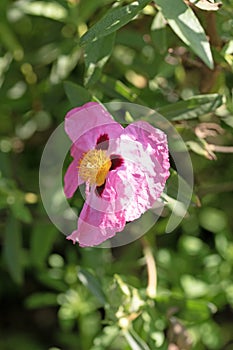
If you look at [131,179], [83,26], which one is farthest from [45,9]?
[131,179]

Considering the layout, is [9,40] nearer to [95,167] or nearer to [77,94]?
[77,94]

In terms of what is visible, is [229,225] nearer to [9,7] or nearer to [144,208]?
[9,7]

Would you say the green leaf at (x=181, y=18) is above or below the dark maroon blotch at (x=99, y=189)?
above

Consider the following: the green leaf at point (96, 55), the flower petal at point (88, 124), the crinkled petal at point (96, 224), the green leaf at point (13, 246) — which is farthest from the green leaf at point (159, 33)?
the green leaf at point (13, 246)

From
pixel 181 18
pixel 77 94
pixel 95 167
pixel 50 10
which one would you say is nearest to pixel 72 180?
pixel 95 167

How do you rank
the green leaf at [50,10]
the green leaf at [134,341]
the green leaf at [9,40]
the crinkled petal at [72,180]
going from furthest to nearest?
the green leaf at [9,40] → the green leaf at [50,10] → the green leaf at [134,341] → the crinkled petal at [72,180]

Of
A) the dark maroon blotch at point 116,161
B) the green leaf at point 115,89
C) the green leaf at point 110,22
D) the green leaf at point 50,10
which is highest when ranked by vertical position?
the green leaf at point 110,22

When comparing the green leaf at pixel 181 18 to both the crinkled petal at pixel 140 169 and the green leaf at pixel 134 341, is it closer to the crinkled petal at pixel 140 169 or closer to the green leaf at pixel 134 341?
the crinkled petal at pixel 140 169
